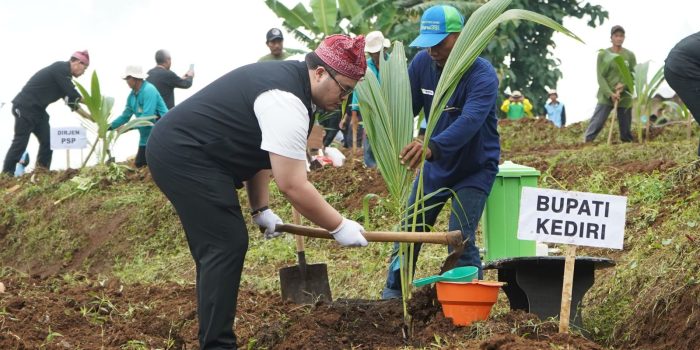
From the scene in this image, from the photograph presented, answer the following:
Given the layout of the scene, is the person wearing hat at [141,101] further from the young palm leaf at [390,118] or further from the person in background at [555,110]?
the person in background at [555,110]

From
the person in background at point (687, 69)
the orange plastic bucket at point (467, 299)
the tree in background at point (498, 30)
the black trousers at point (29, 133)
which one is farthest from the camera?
the tree in background at point (498, 30)

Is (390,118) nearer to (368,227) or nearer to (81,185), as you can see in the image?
(368,227)

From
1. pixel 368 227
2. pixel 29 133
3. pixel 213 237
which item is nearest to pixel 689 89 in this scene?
pixel 368 227

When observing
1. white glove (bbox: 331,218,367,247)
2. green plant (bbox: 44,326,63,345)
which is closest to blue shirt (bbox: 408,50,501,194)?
white glove (bbox: 331,218,367,247)

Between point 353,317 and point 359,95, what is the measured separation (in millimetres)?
1150

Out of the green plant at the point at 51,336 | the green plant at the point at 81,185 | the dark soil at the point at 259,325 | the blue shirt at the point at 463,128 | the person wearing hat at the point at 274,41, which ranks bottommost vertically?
the green plant at the point at 51,336

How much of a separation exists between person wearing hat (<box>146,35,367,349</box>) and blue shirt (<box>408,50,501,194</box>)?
2.83 ft

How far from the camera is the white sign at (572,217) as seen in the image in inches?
190

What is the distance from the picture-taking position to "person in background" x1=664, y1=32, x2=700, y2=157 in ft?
22.0

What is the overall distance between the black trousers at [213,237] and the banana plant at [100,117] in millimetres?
8086

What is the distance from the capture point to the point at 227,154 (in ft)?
15.2

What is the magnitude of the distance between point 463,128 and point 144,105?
816 centimetres

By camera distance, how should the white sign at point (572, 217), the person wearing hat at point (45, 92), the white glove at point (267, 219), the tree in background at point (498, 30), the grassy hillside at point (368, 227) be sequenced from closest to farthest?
the white sign at point (572, 217) → the white glove at point (267, 219) → the grassy hillside at point (368, 227) → the person wearing hat at point (45, 92) → the tree in background at point (498, 30)

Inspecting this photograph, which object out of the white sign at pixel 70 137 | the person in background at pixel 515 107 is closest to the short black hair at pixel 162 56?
the white sign at pixel 70 137
